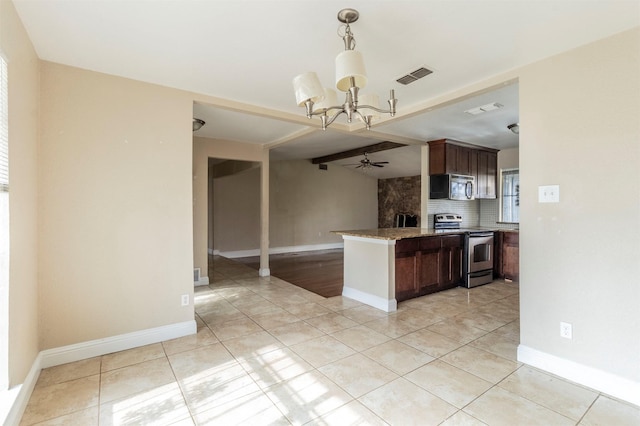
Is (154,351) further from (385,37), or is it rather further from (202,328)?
(385,37)

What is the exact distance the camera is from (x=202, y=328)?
3.16m

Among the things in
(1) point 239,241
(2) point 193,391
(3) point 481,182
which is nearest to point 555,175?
(2) point 193,391

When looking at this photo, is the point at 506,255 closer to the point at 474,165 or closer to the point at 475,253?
the point at 475,253

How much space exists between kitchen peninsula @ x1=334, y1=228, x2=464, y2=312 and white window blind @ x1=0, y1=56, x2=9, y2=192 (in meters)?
3.23

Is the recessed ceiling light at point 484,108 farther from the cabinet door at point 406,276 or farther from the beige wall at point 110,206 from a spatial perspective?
the beige wall at point 110,206

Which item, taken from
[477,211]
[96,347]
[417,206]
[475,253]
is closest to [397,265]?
[475,253]

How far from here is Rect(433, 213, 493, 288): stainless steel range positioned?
462 centimetres

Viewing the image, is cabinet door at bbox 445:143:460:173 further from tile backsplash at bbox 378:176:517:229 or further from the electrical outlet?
the electrical outlet

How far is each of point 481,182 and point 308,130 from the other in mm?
3330

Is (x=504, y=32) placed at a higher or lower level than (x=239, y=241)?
higher

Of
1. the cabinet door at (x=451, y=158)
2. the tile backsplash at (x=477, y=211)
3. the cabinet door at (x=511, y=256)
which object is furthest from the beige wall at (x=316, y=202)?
the cabinet door at (x=511, y=256)

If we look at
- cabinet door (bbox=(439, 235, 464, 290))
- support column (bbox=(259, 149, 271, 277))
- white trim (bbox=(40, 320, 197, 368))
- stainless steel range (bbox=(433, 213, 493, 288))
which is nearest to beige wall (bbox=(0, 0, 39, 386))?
white trim (bbox=(40, 320, 197, 368))

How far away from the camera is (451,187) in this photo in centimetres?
492

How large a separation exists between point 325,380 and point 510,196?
5.43m
